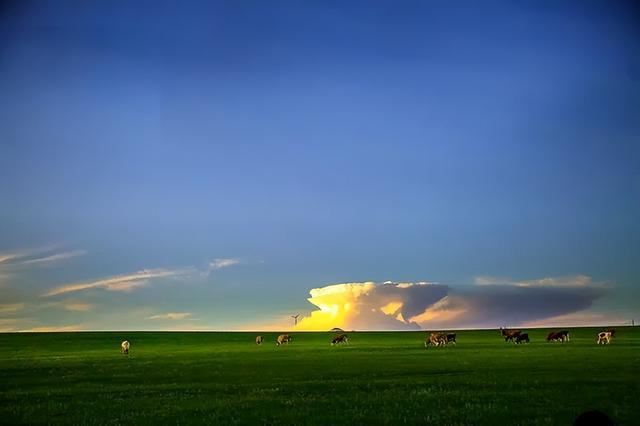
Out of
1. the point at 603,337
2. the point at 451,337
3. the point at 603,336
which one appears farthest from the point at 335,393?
the point at 451,337

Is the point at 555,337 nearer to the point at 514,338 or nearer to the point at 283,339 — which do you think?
the point at 514,338

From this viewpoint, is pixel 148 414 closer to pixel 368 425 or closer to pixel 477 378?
pixel 368 425

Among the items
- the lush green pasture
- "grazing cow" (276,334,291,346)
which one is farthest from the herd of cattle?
the lush green pasture

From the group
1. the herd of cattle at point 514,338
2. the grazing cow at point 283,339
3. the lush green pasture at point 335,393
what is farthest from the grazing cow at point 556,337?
the lush green pasture at point 335,393

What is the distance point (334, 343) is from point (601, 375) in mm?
67390

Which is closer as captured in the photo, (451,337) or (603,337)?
(603,337)

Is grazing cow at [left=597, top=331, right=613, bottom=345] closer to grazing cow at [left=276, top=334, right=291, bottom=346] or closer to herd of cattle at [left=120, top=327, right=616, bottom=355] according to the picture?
herd of cattle at [left=120, top=327, right=616, bottom=355]

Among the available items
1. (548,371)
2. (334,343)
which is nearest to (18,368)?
(548,371)

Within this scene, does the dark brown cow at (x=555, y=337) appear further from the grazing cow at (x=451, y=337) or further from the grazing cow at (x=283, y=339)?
the grazing cow at (x=283, y=339)

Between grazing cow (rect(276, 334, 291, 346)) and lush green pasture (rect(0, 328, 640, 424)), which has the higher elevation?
lush green pasture (rect(0, 328, 640, 424))

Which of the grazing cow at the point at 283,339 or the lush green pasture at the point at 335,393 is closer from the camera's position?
the lush green pasture at the point at 335,393

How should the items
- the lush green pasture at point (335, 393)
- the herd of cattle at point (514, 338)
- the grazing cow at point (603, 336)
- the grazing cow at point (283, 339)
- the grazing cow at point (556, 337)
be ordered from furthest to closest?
the grazing cow at point (283, 339), the grazing cow at point (556, 337), the herd of cattle at point (514, 338), the grazing cow at point (603, 336), the lush green pasture at point (335, 393)

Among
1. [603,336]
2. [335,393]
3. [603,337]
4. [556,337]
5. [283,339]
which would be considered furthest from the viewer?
[283,339]

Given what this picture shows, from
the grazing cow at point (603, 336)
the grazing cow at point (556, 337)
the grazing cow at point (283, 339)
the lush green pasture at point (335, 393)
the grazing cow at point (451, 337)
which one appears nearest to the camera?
the lush green pasture at point (335, 393)
